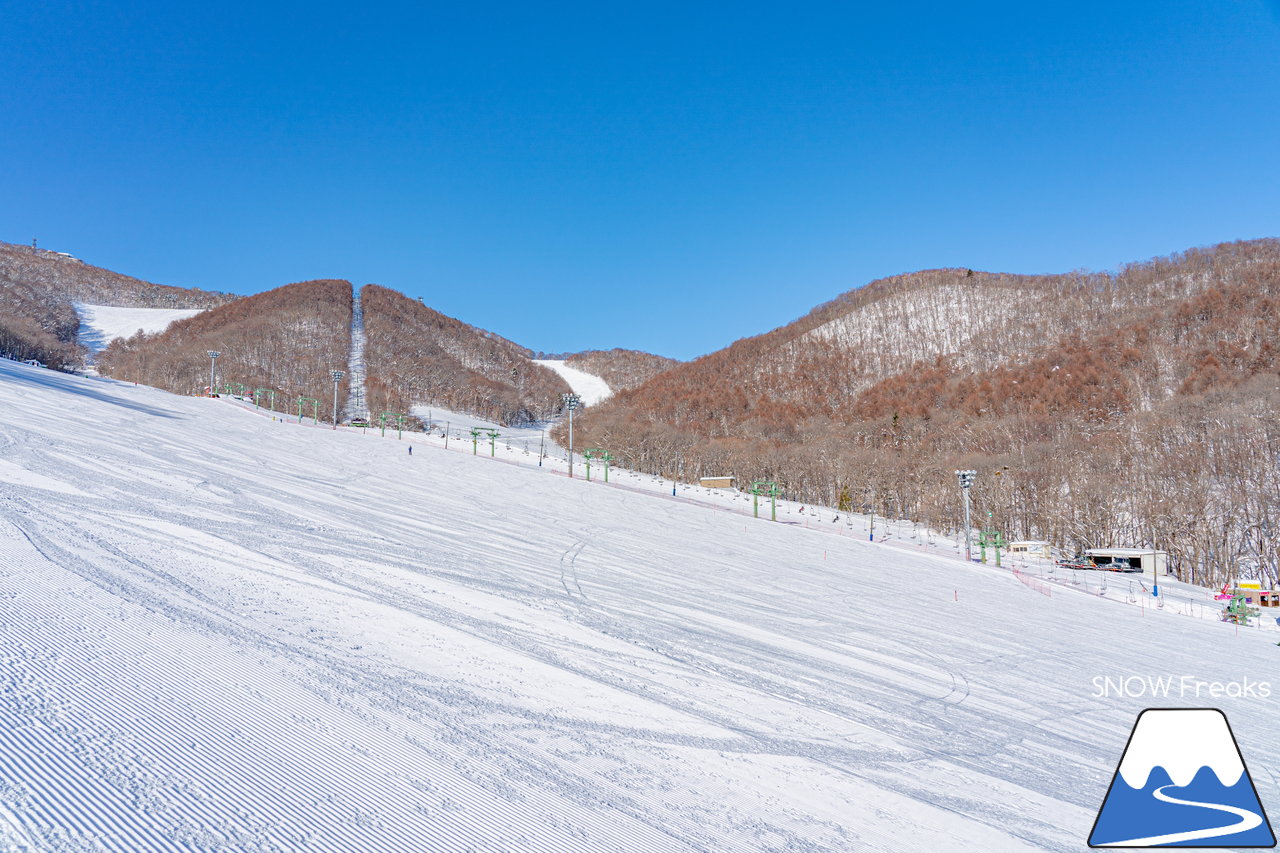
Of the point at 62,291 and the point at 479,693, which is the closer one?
the point at 479,693

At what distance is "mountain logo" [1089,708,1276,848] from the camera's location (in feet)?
16.4

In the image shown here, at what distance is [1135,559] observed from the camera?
147 feet

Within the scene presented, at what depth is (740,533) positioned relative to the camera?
85.3ft

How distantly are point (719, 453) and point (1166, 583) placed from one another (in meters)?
44.6

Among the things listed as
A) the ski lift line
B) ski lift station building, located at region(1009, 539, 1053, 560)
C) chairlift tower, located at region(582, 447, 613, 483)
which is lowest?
ski lift station building, located at region(1009, 539, 1053, 560)

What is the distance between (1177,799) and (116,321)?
7297 inches

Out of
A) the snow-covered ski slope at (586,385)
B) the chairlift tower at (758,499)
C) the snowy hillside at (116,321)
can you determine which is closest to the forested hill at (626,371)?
the snow-covered ski slope at (586,385)

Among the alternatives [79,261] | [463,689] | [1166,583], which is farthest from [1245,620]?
[79,261]

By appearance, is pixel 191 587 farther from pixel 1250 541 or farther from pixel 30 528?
pixel 1250 541

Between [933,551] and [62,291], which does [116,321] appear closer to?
[62,291]

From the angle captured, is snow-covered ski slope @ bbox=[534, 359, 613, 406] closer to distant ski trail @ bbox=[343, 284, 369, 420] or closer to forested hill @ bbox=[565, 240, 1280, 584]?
forested hill @ bbox=[565, 240, 1280, 584]

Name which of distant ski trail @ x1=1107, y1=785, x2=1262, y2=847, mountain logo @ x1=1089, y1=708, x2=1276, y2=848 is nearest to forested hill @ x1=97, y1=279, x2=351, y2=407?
mountain logo @ x1=1089, y1=708, x2=1276, y2=848

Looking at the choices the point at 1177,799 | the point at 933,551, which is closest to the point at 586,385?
the point at 933,551

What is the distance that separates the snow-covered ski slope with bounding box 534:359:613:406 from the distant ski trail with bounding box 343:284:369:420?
49.4 meters
